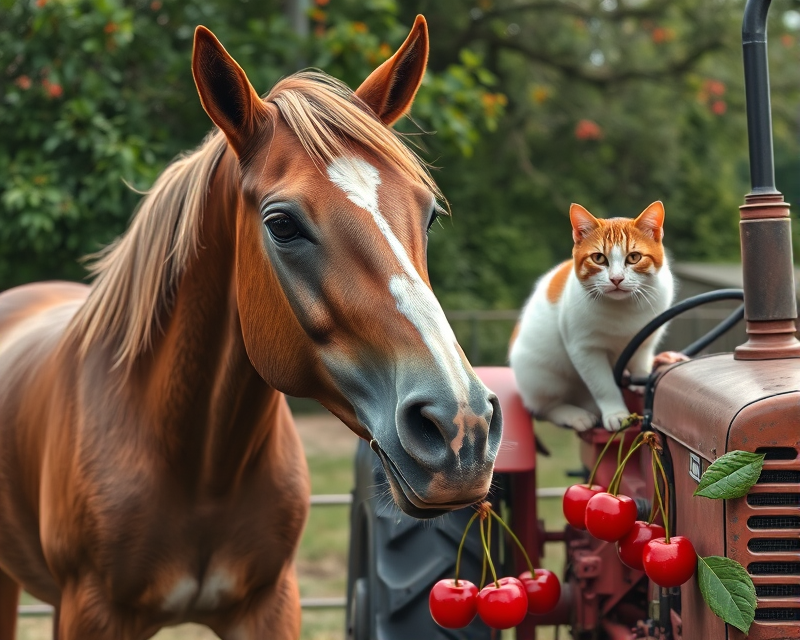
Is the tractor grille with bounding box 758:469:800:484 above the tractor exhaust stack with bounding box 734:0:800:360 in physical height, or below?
below

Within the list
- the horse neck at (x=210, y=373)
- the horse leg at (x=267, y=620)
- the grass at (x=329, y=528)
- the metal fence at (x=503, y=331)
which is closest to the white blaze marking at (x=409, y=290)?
the horse neck at (x=210, y=373)

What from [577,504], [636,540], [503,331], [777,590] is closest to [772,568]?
[777,590]

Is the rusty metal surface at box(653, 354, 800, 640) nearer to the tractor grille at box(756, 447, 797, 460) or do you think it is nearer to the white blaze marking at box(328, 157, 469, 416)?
the tractor grille at box(756, 447, 797, 460)

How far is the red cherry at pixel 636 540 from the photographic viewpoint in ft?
5.65

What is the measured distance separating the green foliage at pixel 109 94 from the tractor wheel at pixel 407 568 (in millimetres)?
3914

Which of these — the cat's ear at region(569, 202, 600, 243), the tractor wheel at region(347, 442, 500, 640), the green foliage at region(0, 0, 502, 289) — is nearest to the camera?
the cat's ear at region(569, 202, 600, 243)

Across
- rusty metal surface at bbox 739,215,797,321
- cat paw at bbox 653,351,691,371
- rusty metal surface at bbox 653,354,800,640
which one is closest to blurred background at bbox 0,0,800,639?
cat paw at bbox 653,351,691,371

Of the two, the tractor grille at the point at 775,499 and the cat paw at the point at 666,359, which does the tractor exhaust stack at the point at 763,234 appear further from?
the cat paw at the point at 666,359

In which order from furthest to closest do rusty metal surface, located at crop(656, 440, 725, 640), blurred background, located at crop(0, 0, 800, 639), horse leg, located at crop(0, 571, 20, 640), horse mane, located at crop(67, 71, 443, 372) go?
blurred background, located at crop(0, 0, 800, 639) < horse leg, located at crop(0, 571, 20, 640) < horse mane, located at crop(67, 71, 443, 372) < rusty metal surface, located at crop(656, 440, 725, 640)

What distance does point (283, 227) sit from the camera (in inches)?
62.4

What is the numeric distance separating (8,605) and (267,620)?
1.43 metres

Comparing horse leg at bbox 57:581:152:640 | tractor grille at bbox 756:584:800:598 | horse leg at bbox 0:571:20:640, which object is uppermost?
tractor grille at bbox 756:584:800:598

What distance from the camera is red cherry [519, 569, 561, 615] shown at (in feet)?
6.54

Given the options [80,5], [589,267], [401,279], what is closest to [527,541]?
[589,267]
